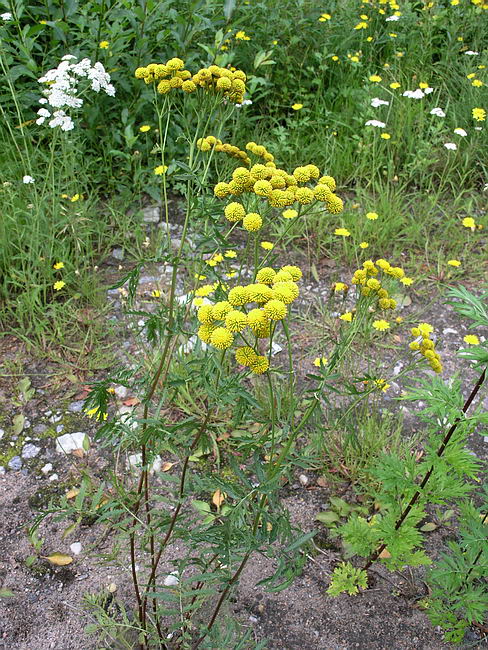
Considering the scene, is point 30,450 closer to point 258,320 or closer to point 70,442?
point 70,442

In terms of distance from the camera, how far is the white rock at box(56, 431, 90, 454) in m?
2.73

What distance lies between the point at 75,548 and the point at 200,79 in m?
1.78

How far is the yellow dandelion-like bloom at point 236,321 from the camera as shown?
1385 mm

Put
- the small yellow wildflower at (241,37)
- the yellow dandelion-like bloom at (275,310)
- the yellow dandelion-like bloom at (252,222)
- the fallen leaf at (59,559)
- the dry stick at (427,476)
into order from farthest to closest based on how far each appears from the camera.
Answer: the small yellow wildflower at (241,37), the fallen leaf at (59,559), the dry stick at (427,476), the yellow dandelion-like bloom at (252,222), the yellow dandelion-like bloom at (275,310)

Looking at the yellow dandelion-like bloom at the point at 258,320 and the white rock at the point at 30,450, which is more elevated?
the yellow dandelion-like bloom at the point at 258,320

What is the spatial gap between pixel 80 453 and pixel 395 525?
1390 mm

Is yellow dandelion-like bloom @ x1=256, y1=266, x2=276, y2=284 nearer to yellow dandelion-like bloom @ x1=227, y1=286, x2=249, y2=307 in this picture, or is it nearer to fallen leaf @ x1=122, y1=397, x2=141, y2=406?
yellow dandelion-like bloom @ x1=227, y1=286, x2=249, y2=307

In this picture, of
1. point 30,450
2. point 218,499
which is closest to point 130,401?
point 30,450

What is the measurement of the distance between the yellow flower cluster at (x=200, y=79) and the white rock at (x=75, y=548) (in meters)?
1.71

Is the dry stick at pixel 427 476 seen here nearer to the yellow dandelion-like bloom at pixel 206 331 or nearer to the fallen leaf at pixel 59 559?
the yellow dandelion-like bloom at pixel 206 331

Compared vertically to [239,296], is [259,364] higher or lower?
lower

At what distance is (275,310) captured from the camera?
4.46ft

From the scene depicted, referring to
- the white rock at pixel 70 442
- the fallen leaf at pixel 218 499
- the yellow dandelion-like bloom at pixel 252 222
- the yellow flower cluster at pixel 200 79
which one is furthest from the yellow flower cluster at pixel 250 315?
the white rock at pixel 70 442

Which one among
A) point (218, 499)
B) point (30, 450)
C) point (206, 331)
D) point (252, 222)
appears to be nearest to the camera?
point (206, 331)
